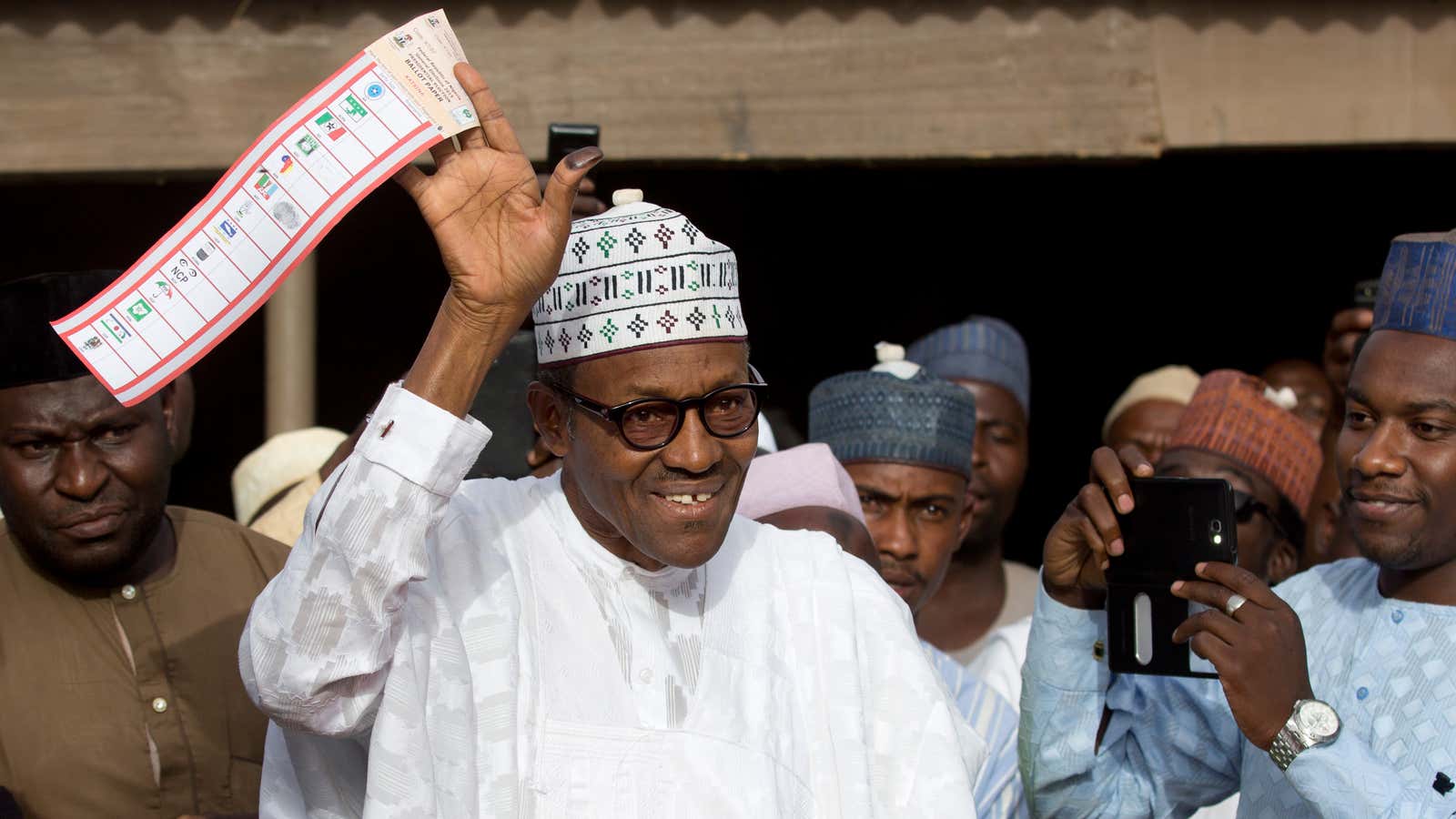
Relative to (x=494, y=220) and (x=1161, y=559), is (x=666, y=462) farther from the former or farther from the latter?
(x=1161, y=559)

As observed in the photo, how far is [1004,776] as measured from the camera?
12.2 ft

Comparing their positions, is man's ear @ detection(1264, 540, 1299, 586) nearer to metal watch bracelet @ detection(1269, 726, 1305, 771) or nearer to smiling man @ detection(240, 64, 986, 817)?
metal watch bracelet @ detection(1269, 726, 1305, 771)

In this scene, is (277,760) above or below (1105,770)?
above

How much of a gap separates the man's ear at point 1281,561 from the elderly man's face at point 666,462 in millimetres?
2926

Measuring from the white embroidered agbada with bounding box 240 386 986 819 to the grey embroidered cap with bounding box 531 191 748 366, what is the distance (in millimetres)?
297

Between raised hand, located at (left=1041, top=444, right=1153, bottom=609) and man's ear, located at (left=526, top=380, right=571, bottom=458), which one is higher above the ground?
man's ear, located at (left=526, top=380, right=571, bottom=458)

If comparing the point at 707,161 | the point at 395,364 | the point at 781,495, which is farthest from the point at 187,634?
the point at 395,364

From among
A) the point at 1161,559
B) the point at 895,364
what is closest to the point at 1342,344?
the point at 895,364

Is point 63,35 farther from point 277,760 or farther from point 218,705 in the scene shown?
point 277,760

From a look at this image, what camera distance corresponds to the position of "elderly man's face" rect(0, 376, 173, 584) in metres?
3.32

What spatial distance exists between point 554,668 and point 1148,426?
439 cm

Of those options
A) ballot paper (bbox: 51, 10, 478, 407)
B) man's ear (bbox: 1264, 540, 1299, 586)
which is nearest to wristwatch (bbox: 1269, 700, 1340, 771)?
ballot paper (bbox: 51, 10, 478, 407)

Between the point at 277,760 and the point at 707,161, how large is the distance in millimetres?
3578

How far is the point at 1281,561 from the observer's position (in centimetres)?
501
